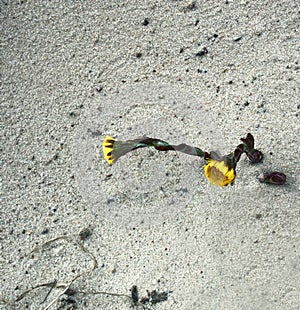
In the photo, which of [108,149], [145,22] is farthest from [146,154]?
[145,22]

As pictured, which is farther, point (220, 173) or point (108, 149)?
point (108, 149)

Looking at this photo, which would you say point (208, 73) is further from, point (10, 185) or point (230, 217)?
point (10, 185)

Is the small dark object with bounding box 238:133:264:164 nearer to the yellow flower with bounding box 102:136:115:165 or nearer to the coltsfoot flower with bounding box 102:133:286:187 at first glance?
the coltsfoot flower with bounding box 102:133:286:187

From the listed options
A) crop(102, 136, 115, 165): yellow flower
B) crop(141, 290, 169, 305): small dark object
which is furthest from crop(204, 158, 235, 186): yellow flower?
crop(141, 290, 169, 305): small dark object

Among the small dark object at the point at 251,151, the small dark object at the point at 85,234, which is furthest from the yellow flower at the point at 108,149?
the small dark object at the point at 251,151

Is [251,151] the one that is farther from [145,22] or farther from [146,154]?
[145,22]

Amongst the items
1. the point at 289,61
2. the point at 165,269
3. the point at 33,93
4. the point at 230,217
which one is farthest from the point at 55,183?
the point at 289,61
